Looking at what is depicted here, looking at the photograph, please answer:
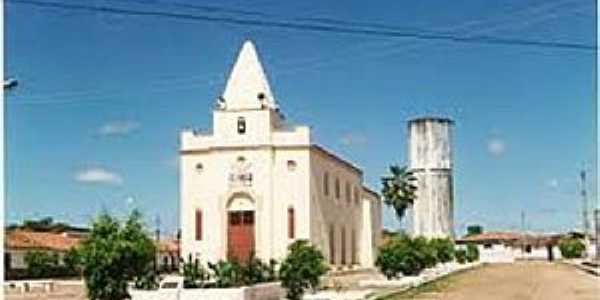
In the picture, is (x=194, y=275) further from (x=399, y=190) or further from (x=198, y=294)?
(x=399, y=190)

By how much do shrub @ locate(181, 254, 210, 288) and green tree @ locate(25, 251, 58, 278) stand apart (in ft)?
94.3

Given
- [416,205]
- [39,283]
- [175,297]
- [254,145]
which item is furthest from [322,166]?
[175,297]

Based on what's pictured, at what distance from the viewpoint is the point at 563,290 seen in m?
37.4

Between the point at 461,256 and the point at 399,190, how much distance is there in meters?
13.2

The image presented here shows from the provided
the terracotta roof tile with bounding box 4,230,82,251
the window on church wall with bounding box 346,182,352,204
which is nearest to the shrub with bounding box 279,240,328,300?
the terracotta roof tile with bounding box 4,230,82,251

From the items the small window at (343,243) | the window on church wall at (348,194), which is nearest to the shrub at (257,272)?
the small window at (343,243)

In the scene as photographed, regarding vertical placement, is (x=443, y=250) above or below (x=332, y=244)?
below

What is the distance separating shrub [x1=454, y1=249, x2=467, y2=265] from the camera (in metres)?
91.8

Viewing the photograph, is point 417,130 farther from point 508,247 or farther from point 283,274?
point 283,274

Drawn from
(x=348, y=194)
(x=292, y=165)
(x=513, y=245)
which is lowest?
(x=513, y=245)


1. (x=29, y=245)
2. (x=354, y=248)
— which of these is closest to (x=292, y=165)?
(x=354, y=248)

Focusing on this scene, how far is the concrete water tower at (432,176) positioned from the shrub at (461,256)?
193cm

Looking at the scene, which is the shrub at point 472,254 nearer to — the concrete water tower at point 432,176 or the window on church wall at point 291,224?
the concrete water tower at point 432,176

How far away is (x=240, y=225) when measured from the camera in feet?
208
